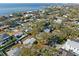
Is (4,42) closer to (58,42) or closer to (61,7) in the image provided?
(58,42)

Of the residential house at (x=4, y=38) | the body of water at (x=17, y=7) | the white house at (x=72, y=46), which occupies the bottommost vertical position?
the white house at (x=72, y=46)

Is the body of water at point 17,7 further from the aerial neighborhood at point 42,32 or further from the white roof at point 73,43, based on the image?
the white roof at point 73,43

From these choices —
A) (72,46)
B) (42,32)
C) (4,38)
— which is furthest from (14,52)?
(72,46)

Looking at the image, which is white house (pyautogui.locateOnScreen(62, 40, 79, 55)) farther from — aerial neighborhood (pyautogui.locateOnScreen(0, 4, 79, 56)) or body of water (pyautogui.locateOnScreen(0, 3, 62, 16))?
body of water (pyautogui.locateOnScreen(0, 3, 62, 16))

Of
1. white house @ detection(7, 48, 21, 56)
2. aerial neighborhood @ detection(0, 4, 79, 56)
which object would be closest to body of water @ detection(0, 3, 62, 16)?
aerial neighborhood @ detection(0, 4, 79, 56)

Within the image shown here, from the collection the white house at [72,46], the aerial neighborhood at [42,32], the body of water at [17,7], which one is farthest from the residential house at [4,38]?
the white house at [72,46]

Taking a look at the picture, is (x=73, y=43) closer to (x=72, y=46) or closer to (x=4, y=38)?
(x=72, y=46)

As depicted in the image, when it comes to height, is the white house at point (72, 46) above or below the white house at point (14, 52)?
above
